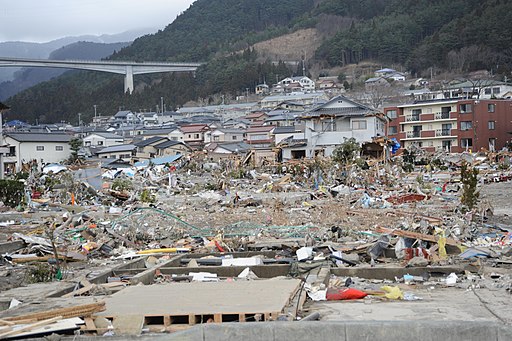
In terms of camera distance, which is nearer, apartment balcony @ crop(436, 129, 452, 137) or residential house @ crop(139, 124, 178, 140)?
apartment balcony @ crop(436, 129, 452, 137)

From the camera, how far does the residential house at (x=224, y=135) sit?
2203 inches

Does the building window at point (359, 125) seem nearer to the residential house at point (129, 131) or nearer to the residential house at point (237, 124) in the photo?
the residential house at point (237, 124)

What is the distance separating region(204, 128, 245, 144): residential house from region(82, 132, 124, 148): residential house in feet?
A: 25.9

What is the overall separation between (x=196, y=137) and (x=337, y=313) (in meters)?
51.7

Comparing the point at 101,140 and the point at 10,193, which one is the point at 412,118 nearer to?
the point at 101,140

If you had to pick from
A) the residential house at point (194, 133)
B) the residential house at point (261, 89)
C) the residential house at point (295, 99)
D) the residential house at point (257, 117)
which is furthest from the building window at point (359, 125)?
the residential house at point (261, 89)

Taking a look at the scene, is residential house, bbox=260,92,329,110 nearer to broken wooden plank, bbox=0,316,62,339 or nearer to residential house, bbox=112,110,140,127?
residential house, bbox=112,110,140,127

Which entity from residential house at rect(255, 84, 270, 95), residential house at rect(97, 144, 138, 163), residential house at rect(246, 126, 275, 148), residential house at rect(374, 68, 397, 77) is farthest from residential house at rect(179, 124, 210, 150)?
residential house at rect(374, 68, 397, 77)

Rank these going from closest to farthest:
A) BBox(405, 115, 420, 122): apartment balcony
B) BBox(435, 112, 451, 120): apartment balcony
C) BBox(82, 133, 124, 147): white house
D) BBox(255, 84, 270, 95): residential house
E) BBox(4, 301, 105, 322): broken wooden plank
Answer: BBox(4, 301, 105, 322): broken wooden plank
BBox(435, 112, 451, 120): apartment balcony
BBox(405, 115, 420, 122): apartment balcony
BBox(82, 133, 124, 147): white house
BBox(255, 84, 270, 95): residential house

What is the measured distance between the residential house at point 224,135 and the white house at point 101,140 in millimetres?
7881

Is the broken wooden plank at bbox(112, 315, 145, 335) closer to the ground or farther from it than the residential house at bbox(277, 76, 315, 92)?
closer to the ground

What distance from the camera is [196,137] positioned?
57938 mm

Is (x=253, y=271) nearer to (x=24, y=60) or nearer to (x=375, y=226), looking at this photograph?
(x=375, y=226)

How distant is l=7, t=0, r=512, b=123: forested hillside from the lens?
75688 mm
